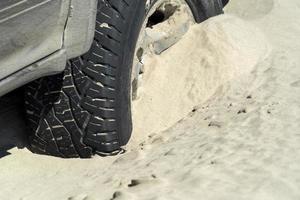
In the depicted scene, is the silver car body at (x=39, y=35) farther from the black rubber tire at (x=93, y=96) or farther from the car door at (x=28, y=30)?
the black rubber tire at (x=93, y=96)

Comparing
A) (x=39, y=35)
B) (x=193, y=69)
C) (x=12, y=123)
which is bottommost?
(x=193, y=69)

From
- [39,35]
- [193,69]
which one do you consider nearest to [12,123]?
[39,35]

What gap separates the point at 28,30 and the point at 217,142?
1.15m

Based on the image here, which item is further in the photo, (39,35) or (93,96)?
(93,96)

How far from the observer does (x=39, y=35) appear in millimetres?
2719

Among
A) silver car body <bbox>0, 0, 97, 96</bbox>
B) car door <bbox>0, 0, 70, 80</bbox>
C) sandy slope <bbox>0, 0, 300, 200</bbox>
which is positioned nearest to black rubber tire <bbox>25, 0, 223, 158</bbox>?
sandy slope <bbox>0, 0, 300, 200</bbox>

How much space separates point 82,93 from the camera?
3.28 metres

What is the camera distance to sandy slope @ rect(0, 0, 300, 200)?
274 centimetres

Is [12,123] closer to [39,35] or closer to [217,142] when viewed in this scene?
[39,35]

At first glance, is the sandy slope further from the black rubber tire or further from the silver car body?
the silver car body

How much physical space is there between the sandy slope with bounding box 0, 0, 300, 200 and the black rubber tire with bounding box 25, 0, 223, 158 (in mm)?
107

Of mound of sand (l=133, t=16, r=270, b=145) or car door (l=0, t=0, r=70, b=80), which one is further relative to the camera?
mound of sand (l=133, t=16, r=270, b=145)

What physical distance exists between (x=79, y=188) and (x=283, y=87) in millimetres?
1477

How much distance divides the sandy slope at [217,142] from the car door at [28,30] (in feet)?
2.17
